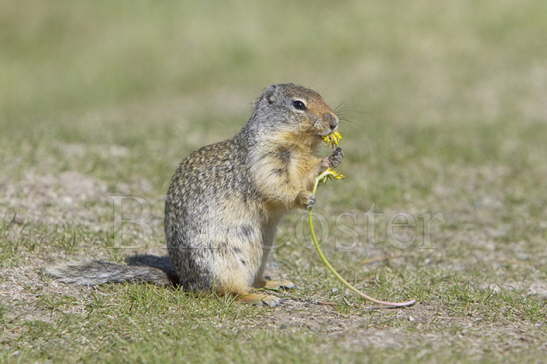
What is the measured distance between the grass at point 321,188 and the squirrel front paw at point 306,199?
0.82 metres

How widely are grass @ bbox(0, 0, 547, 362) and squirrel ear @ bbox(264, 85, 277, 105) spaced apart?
698 millimetres

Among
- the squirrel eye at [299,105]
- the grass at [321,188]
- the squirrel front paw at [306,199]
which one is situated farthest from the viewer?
the squirrel eye at [299,105]

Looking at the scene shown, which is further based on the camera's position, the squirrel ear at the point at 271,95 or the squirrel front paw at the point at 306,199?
the squirrel ear at the point at 271,95

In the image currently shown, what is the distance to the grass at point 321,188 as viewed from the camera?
17.1ft

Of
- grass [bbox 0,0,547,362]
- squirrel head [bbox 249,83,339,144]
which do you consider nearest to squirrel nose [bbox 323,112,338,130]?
squirrel head [bbox 249,83,339,144]

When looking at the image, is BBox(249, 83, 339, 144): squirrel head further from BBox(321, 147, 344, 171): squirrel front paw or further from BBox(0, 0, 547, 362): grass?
BBox(0, 0, 547, 362): grass

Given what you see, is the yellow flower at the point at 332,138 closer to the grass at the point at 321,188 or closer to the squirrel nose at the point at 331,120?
the squirrel nose at the point at 331,120

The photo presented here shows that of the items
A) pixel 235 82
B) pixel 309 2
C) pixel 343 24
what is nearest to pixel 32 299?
pixel 235 82

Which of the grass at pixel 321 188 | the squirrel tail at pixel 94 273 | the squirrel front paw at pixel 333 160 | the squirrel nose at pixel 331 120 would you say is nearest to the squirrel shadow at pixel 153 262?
the grass at pixel 321 188

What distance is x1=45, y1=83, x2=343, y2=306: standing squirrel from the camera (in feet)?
19.2

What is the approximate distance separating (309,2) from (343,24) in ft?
6.60

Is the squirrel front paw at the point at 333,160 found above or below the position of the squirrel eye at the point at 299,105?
below

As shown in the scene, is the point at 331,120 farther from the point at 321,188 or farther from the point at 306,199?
the point at 321,188

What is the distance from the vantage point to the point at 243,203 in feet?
19.6
